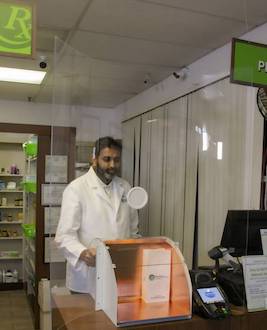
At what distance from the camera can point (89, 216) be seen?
209 cm

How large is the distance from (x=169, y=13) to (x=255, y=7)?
516 millimetres

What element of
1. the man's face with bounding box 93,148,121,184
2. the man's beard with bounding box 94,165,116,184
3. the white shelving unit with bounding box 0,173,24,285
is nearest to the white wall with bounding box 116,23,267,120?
the man's face with bounding box 93,148,121,184

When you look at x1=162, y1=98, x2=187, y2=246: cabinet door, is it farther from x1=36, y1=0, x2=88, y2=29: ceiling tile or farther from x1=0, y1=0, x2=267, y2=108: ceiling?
x1=36, y1=0, x2=88, y2=29: ceiling tile

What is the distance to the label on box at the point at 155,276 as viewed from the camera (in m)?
1.66

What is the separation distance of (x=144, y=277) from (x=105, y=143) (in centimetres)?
92

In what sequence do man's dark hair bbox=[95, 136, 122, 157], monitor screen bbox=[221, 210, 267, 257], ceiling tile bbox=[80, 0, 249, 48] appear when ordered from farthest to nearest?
ceiling tile bbox=[80, 0, 249, 48], man's dark hair bbox=[95, 136, 122, 157], monitor screen bbox=[221, 210, 267, 257]

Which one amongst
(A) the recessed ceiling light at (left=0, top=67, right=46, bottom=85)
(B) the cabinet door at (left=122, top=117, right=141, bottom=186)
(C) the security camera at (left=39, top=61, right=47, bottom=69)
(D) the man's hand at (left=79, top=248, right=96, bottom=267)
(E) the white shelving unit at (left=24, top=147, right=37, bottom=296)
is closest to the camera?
(D) the man's hand at (left=79, top=248, right=96, bottom=267)

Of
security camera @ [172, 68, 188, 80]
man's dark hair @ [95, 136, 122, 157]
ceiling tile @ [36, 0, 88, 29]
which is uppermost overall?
ceiling tile @ [36, 0, 88, 29]

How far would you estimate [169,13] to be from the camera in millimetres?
2461

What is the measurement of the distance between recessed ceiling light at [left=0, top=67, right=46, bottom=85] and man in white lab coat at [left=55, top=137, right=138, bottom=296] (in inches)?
76.0

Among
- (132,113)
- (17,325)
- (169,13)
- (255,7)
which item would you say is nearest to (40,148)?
(132,113)

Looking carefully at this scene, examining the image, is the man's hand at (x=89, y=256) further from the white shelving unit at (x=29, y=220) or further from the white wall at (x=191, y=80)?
the white shelving unit at (x=29, y=220)

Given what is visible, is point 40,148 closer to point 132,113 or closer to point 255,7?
point 132,113

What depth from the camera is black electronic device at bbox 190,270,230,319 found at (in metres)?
1.54
